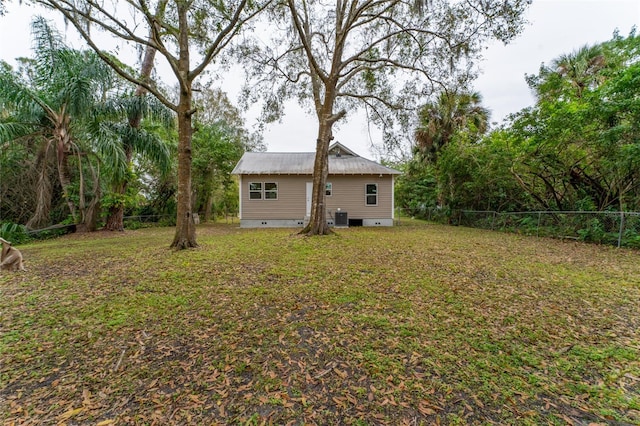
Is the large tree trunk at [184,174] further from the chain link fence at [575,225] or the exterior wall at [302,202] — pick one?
the chain link fence at [575,225]

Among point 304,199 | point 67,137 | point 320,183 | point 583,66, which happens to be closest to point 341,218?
point 304,199

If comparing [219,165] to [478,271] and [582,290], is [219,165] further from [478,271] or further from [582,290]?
[582,290]

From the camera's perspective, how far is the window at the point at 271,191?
1365 cm

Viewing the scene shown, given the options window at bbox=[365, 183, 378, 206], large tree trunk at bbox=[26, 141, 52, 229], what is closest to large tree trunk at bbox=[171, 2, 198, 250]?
large tree trunk at bbox=[26, 141, 52, 229]

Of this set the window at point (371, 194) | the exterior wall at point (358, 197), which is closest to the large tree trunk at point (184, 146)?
the exterior wall at point (358, 197)

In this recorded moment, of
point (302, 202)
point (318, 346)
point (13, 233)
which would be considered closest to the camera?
point (318, 346)

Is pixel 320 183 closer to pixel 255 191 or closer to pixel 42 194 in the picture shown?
pixel 255 191

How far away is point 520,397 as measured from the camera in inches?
79.3

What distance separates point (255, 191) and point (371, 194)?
6.15m

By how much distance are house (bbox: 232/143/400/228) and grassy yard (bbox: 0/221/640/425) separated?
848 centimetres

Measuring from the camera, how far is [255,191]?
44.8 ft

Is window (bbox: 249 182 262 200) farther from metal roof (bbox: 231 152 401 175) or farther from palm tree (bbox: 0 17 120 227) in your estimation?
palm tree (bbox: 0 17 120 227)

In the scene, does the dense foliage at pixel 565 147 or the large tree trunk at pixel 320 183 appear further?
the large tree trunk at pixel 320 183

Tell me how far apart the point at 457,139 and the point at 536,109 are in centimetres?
383
